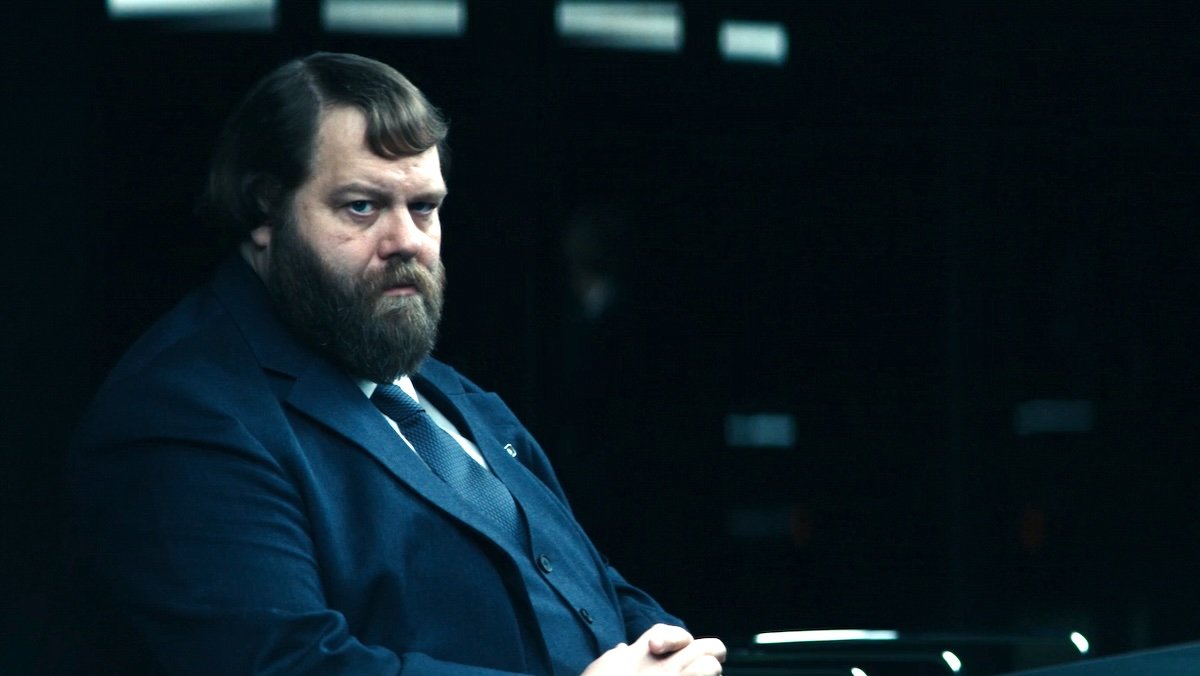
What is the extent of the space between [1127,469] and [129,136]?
412cm

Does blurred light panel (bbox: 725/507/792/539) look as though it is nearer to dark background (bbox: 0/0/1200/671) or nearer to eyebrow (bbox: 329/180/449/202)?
dark background (bbox: 0/0/1200/671)

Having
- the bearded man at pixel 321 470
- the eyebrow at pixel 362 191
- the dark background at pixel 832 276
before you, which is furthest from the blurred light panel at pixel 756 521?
the eyebrow at pixel 362 191

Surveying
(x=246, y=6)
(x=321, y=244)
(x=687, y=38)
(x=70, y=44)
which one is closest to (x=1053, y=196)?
(x=687, y=38)

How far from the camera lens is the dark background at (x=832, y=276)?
20.0 ft

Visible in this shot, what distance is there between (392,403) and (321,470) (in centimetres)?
26

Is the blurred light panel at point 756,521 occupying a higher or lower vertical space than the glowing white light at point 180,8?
lower

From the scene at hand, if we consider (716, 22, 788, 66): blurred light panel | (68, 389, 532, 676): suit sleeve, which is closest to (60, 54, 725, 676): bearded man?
(68, 389, 532, 676): suit sleeve

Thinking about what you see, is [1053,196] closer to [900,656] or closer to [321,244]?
[900,656]

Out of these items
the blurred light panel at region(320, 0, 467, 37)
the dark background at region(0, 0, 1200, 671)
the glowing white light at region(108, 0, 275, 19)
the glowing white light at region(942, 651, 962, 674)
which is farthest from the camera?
the dark background at region(0, 0, 1200, 671)

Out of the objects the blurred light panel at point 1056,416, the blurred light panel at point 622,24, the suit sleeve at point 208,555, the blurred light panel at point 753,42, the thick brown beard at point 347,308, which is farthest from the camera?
the blurred light panel at point 1056,416

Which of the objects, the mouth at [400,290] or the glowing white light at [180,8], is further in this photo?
the glowing white light at [180,8]

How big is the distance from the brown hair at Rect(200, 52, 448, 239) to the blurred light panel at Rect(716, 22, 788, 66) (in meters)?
4.00

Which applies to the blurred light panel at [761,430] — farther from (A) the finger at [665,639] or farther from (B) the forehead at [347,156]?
(B) the forehead at [347,156]

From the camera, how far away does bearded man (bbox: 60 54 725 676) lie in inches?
86.7
